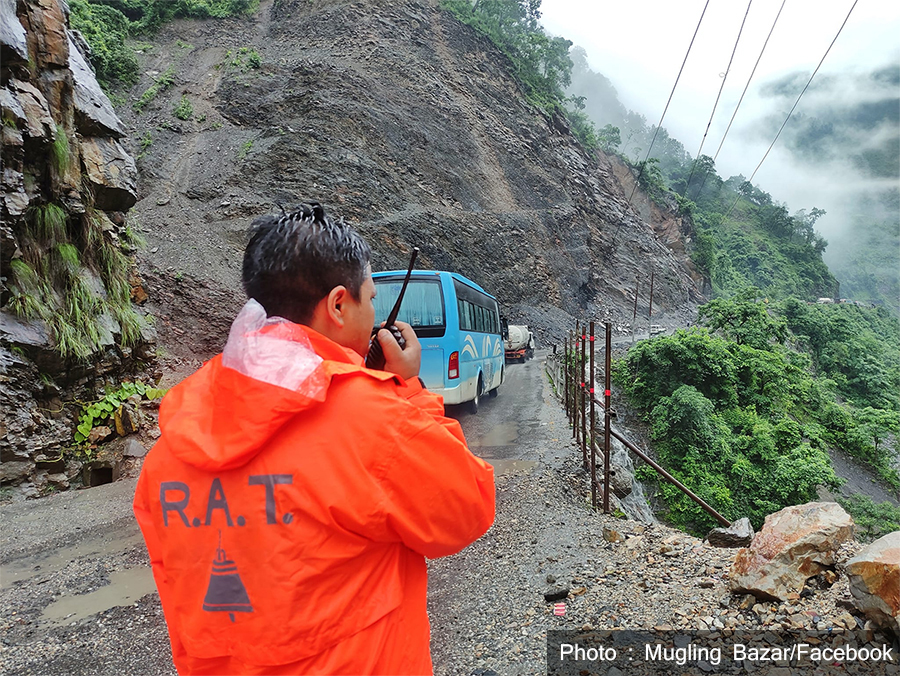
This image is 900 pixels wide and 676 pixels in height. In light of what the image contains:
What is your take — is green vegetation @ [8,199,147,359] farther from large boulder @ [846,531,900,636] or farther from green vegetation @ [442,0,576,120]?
green vegetation @ [442,0,576,120]

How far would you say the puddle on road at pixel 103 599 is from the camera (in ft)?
11.0

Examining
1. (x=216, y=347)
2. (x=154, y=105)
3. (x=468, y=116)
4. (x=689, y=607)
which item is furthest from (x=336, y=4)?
(x=689, y=607)

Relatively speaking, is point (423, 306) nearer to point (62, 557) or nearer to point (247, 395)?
point (62, 557)

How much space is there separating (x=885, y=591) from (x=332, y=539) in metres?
2.96

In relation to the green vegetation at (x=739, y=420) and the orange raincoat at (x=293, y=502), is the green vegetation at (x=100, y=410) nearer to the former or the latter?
the orange raincoat at (x=293, y=502)

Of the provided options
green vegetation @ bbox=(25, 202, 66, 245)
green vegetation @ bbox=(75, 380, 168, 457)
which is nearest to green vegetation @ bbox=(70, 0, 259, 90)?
green vegetation @ bbox=(25, 202, 66, 245)

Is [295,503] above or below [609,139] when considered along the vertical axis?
below

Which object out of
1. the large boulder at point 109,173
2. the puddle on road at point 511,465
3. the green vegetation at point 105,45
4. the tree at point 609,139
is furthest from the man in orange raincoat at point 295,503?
the tree at point 609,139

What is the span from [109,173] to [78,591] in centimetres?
690

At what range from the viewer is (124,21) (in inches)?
1050

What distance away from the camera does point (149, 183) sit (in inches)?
742

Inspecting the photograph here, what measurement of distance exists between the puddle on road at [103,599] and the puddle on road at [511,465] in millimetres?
3778

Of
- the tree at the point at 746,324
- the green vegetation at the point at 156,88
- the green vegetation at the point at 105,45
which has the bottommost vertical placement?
the tree at the point at 746,324

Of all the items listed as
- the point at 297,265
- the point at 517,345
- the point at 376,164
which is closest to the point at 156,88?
the point at 376,164
